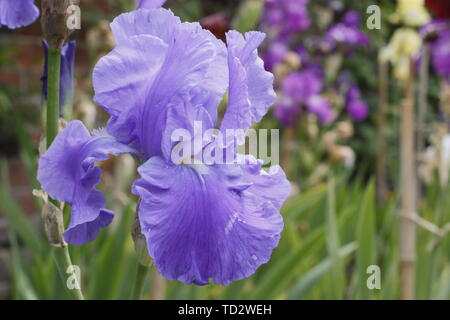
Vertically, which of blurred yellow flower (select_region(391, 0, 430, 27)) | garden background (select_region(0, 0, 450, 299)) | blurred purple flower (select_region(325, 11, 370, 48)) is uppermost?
blurred purple flower (select_region(325, 11, 370, 48))

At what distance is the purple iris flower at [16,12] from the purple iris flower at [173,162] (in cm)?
14

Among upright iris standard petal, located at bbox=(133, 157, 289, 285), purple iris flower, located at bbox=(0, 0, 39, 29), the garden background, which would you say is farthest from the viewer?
the garden background

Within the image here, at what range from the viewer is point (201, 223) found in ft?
1.33

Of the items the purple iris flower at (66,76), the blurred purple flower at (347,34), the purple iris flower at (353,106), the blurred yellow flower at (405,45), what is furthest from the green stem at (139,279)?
the purple iris flower at (353,106)

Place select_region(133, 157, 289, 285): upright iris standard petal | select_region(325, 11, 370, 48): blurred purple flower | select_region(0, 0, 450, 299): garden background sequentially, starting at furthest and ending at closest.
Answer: select_region(325, 11, 370, 48): blurred purple flower
select_region(0, 0, 450, 299): garden background
select_region(133, 157, 289, 285): upright iris standard petal

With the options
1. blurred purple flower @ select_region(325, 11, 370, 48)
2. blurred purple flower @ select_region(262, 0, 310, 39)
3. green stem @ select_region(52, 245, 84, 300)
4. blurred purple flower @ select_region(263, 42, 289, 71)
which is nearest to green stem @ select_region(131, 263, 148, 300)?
green stem @ select_region(52, 245, 84, 300)

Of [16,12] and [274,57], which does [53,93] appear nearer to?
[16,12]

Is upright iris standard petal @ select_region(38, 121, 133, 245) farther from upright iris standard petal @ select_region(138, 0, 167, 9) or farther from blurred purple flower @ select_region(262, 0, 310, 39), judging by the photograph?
blurred purple flower @ select_region(262, 0, 310, 39)

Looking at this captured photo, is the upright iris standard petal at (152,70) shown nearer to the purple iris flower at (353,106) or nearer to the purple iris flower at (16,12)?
the purple iris flower at (16,12)

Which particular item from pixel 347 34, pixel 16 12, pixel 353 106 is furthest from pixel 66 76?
pixel 353 106

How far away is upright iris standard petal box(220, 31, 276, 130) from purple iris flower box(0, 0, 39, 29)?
20cm

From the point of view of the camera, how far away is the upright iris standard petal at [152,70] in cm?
43

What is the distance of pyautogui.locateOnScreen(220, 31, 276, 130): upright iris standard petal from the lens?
442mm

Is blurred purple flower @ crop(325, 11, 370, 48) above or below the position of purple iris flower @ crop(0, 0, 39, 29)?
above
